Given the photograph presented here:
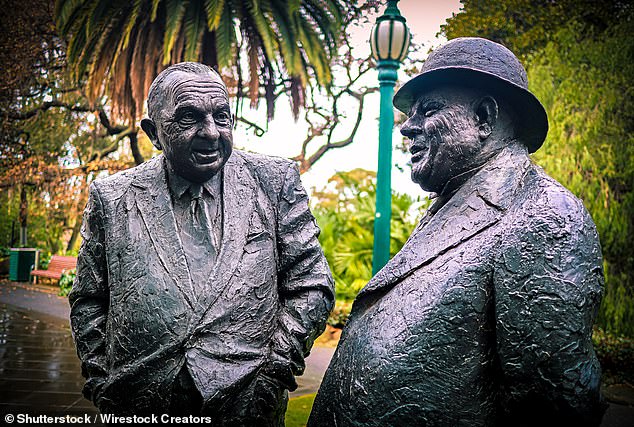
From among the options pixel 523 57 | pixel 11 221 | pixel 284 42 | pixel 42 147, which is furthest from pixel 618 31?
pixel 11 221

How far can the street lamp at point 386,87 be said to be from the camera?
5.94 m

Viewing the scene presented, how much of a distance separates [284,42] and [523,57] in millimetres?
4115

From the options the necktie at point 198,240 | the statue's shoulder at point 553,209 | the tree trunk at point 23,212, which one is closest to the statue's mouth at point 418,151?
the statue's shoulder at point 553,209

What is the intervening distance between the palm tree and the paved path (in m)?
3.87

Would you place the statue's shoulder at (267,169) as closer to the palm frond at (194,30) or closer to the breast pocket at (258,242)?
the breast pocket at (258,242)

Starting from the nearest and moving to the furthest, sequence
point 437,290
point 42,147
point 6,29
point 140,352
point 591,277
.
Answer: point 591,277 < point 437,290 < point 140,352 < point 6,29 < point 42,147

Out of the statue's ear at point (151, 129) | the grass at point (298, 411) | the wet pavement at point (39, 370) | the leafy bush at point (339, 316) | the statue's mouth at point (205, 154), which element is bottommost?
the wet pavement at point (39, 370)

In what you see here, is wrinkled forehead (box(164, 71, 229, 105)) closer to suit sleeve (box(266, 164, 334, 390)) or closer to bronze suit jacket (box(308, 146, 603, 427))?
suit sleeve (box(266, 164, 334, 390))

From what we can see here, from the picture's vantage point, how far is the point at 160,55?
10008 mm

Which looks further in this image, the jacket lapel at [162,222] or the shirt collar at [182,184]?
the shirt collar at [182,184]

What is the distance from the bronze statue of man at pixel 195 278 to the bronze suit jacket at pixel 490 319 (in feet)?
2.34

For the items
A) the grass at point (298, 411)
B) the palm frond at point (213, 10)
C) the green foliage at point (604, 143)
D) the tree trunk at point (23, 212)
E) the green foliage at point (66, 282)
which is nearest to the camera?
the grass at point (298, 411)

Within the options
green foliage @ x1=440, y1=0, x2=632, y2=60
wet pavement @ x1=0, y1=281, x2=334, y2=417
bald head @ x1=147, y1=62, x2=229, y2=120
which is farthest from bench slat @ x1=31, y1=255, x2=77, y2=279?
bald head @ x1=147, y1=62, x2=229, y2=120

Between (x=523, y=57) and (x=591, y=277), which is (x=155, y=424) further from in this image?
(x=523, y=57)
